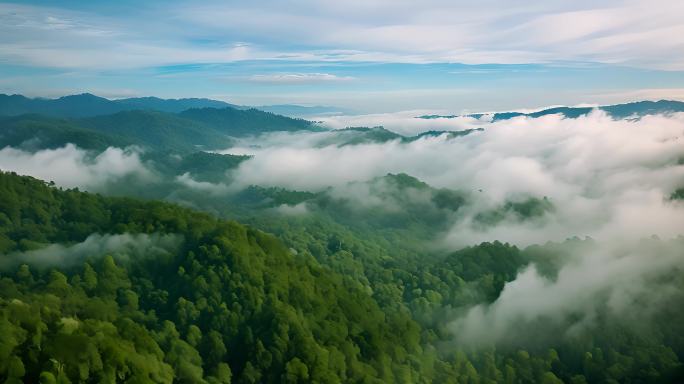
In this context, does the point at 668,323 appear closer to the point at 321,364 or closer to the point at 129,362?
the point at 321,364

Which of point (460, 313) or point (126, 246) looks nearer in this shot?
point (126, 246)

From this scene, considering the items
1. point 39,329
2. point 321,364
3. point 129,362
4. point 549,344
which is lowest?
point 549,344

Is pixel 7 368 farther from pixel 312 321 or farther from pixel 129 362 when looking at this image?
pixel 312 321

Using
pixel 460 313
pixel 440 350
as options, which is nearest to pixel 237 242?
pixel 440 350

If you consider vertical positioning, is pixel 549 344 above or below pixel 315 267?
below

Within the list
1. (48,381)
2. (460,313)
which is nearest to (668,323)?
(460,313)

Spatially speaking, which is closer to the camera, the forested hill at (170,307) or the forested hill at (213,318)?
the forested hill at (170,307)

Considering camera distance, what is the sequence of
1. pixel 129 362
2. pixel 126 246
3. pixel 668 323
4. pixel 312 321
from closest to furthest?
pixel 129 362 < pixel 312 321 < pixel 126 246 < pixel 668 323

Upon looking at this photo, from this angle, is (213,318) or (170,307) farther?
(170,307)

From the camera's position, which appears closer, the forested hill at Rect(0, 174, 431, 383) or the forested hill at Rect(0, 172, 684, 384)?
the forested hill at Rect(0, 174, 431, 383)

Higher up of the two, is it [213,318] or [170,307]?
[170,307]

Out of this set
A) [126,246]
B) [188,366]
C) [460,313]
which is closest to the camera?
[188,366]
